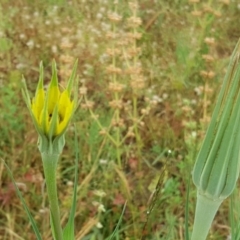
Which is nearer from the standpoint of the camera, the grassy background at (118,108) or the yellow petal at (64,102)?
the yellow petal at (64,102)

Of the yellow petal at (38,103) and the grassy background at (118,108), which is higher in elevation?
the yellow petal at (38,103)

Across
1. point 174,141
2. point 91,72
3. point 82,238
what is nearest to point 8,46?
Answer: point 91,72

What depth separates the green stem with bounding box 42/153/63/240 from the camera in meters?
0.60

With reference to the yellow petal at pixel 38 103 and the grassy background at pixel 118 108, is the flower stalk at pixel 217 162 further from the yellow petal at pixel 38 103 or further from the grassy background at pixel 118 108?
the grassy background at pixel 118 108

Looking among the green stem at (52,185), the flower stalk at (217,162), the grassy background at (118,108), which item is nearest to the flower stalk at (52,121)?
the green stem at (52,185)

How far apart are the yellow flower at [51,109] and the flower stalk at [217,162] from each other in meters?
0.16

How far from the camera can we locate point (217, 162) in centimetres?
61

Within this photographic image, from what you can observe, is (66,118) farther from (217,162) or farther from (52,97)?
(217,162)

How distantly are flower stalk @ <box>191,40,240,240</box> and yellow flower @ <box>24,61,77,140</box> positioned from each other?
0.16 metres

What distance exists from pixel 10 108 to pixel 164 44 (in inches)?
36.6

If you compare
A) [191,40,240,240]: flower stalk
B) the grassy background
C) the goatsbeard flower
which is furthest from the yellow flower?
the grassy background

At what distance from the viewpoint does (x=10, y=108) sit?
5.98ft

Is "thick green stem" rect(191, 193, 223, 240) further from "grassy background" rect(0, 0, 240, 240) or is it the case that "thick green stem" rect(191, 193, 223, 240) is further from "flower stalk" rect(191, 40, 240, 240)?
"grassy background" rect(0, 0, 240, 240)

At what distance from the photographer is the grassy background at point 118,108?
1.66 m
